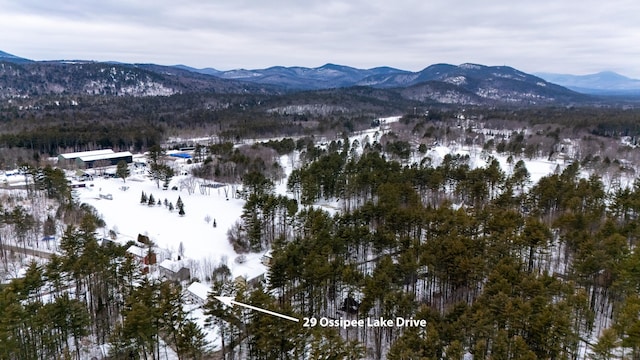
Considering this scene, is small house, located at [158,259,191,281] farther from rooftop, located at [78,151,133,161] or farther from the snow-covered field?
rooftop, located at [78,151,133,161]

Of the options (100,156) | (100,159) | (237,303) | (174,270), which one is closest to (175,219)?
(174,270)

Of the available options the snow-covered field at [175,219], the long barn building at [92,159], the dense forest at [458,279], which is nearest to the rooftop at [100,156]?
the long barn building at [92,159]

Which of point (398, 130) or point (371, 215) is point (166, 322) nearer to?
point (371, 215)

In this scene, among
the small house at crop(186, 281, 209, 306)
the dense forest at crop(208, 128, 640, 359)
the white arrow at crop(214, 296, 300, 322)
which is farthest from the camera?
the small house at crop(186, 281, 209, 306)

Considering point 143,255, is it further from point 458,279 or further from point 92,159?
point 92,159

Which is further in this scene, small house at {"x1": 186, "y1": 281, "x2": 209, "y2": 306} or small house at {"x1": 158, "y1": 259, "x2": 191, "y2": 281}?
small house at {"x1": 158, "y1": 259, "x2": 191, "y2": 281}

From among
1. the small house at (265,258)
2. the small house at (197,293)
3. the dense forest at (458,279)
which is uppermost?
the dense forest at (458,279)

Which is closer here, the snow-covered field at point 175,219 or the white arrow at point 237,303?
the white arrow at point 237,303

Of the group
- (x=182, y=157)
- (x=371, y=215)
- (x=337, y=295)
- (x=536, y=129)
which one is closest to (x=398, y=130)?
(x=536, y=129)

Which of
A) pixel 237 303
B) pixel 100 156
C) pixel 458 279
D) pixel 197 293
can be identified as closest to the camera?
pixel 237 303

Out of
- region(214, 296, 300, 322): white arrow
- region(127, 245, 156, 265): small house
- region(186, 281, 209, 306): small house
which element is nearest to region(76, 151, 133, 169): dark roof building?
region(127, 245, 156, 265): small house

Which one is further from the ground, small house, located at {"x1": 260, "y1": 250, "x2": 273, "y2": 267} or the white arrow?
the white arrow

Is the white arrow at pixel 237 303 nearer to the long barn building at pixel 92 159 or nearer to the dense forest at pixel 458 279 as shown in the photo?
the dense forest at pixel 458 279
